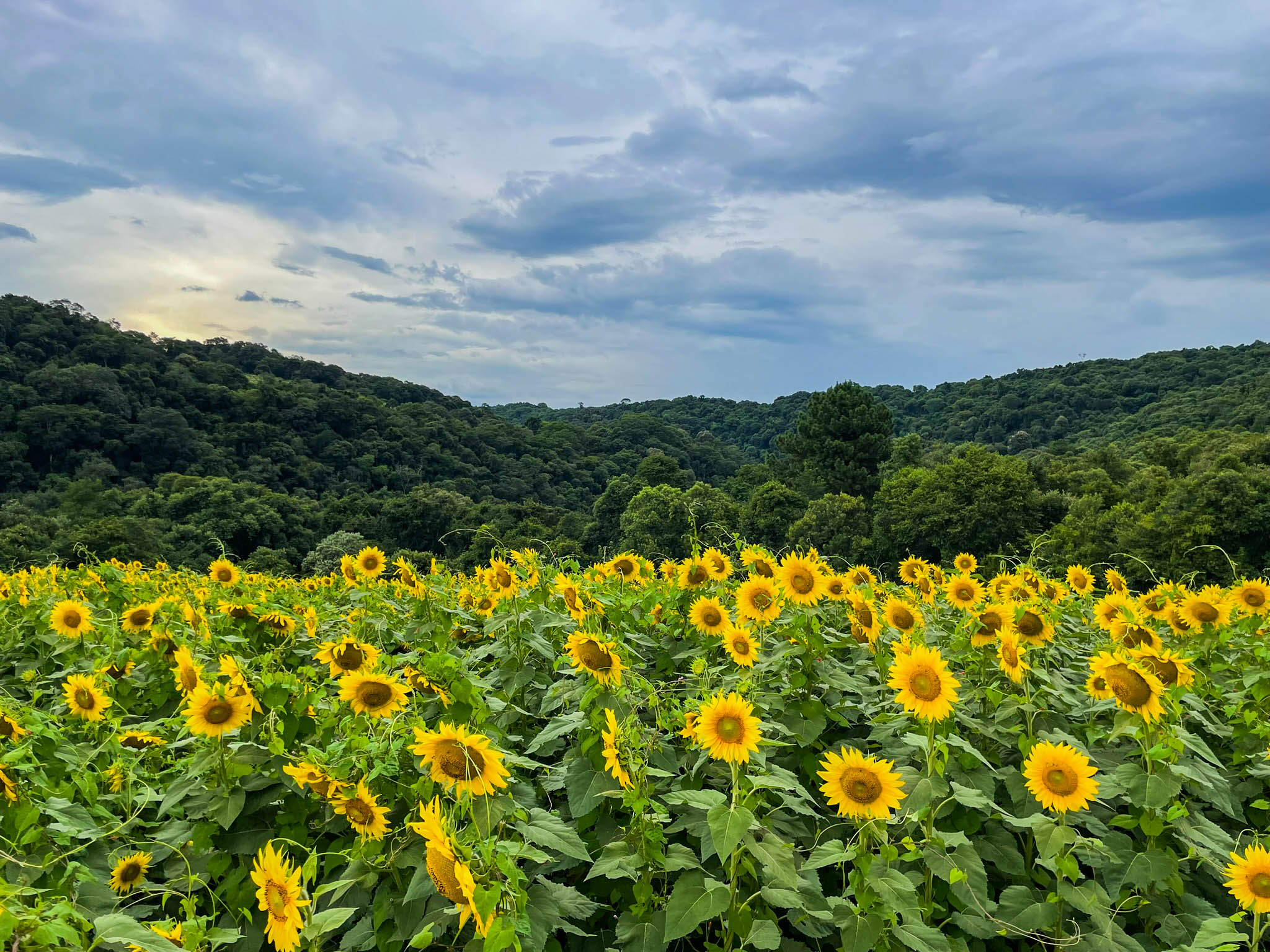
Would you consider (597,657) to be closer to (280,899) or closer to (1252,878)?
(280,899)

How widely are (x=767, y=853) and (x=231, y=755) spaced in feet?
6.04

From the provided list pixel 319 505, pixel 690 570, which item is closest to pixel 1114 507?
pixel 690 570

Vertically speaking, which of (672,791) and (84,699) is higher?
(672,791)

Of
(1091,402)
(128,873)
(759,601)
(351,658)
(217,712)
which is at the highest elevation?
(1091,402)

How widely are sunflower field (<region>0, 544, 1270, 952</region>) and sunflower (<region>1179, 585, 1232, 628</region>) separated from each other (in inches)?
5.3

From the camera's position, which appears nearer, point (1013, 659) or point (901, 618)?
point (1013, 659)

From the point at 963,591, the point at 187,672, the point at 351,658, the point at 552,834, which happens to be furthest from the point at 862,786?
the point at 963,591

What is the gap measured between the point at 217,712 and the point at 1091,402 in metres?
105

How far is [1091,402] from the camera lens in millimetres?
89688

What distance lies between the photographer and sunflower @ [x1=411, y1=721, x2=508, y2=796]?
1921mm

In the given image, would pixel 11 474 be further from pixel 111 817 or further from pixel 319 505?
pixel 111 817

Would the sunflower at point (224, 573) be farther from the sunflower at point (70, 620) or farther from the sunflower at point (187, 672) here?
the sunflower at point (187, 672)

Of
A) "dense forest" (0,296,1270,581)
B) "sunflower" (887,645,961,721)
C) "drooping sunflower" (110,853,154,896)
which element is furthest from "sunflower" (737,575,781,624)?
"dense forest" (0,296,1270,581)

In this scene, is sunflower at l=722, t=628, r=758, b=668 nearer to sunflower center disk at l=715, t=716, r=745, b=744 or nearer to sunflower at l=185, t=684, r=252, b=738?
sunflower center disk at l=715, t=716, r=745, b=744
